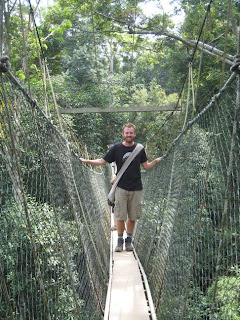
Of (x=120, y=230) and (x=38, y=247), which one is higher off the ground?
(x=120, y=230)

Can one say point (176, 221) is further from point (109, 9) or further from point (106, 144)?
point (106, 144)

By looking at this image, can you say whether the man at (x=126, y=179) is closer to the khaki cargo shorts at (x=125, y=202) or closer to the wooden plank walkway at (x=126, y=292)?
the khaki cargo shorts at (x=125, y=202)

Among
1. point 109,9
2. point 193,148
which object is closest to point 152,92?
point 109,9

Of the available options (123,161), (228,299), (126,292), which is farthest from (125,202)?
(228,299)

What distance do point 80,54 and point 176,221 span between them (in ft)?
40.7

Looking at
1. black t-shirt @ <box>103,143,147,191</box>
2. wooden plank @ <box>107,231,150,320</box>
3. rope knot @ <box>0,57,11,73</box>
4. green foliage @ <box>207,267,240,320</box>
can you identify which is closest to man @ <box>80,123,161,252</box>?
black t-shirt @ <box>103,143,147,191</box>

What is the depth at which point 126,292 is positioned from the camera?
1.94 m

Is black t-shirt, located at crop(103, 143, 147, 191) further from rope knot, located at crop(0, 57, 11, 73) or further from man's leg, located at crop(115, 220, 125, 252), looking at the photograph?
rope knot, located at crop(0, 57, 11, 73)

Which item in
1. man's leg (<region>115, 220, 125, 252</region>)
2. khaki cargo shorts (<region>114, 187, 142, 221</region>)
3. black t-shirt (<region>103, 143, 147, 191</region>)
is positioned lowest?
man's leg (<region>115, 220, 125, 252</region>)

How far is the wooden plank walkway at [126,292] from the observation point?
1.69 metres

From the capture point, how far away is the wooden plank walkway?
1688 millimetres

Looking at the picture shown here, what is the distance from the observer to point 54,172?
1.99 meters

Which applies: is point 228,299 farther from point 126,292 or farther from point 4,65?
point 4,65

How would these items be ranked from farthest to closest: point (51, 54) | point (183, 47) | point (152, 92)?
point (152, 92)
point (51, 54)
point (183, 47)
